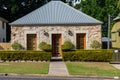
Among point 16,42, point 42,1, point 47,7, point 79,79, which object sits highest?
point 42,1

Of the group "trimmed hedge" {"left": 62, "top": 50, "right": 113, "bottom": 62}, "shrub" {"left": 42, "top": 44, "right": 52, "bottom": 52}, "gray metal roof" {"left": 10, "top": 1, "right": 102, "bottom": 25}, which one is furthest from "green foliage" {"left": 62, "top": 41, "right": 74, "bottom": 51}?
"gray metal roof" {"left": 10, "top": 1, "right": 102, "bottom": 25}

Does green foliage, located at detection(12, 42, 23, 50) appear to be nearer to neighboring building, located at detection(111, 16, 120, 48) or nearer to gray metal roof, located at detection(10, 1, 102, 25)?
gray metal roof, located at detection(10, 1, 102, 25)

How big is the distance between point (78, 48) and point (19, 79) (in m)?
17.0

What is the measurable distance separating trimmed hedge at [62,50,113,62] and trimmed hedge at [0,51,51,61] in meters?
1.82

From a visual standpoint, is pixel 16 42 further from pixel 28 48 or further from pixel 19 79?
pixel 19 79

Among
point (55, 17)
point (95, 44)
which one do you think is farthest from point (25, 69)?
point (55, 17)

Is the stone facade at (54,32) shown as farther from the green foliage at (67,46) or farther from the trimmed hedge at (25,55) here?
the trimmed hedge at (25,55)

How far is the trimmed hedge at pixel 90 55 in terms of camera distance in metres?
31.6

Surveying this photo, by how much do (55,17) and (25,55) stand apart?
20.9 feet

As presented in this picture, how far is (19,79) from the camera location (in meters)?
19.0

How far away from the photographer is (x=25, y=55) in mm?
Result: 31766

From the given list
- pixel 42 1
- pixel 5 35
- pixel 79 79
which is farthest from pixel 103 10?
pixel 79 79

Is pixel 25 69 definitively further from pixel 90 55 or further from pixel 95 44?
pixel 95 44

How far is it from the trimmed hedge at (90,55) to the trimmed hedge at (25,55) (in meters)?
1.82
